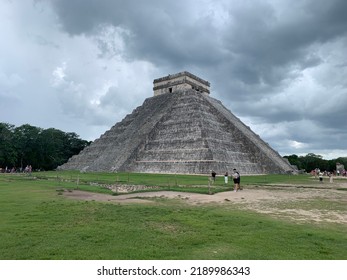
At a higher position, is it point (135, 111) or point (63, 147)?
point (135, 111)

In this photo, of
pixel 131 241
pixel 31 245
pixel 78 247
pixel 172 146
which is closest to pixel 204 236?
pixel 131 241

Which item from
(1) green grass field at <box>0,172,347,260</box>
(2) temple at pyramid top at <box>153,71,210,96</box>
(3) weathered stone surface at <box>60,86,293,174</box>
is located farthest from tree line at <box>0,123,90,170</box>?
(1) green grass field at <box>0,172,347,260</box>

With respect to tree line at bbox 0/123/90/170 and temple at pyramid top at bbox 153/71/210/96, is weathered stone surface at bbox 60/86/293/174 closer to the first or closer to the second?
temple at pyramid top at bbox 153/71/210/96

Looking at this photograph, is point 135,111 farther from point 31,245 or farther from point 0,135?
point 31,245

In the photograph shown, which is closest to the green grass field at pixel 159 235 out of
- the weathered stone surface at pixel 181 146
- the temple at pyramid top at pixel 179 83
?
the weathered stone surface at pixel 181 146

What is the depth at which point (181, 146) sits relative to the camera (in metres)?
36.2

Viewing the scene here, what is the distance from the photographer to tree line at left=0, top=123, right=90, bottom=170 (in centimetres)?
5375

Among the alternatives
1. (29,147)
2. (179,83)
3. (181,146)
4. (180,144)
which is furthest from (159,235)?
(29,147)

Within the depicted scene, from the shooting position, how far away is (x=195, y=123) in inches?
1495

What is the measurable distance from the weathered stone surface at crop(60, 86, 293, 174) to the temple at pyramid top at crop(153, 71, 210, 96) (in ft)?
6.90

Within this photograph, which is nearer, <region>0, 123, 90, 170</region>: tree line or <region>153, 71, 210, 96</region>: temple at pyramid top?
<region>153, 71, 210, 96</region>: temple at pyramid top

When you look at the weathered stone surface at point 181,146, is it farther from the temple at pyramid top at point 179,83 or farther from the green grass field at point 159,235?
the green grass field at point 159,235

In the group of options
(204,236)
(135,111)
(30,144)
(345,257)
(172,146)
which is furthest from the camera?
(30,144)

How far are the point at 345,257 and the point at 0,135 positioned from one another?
58274mm
